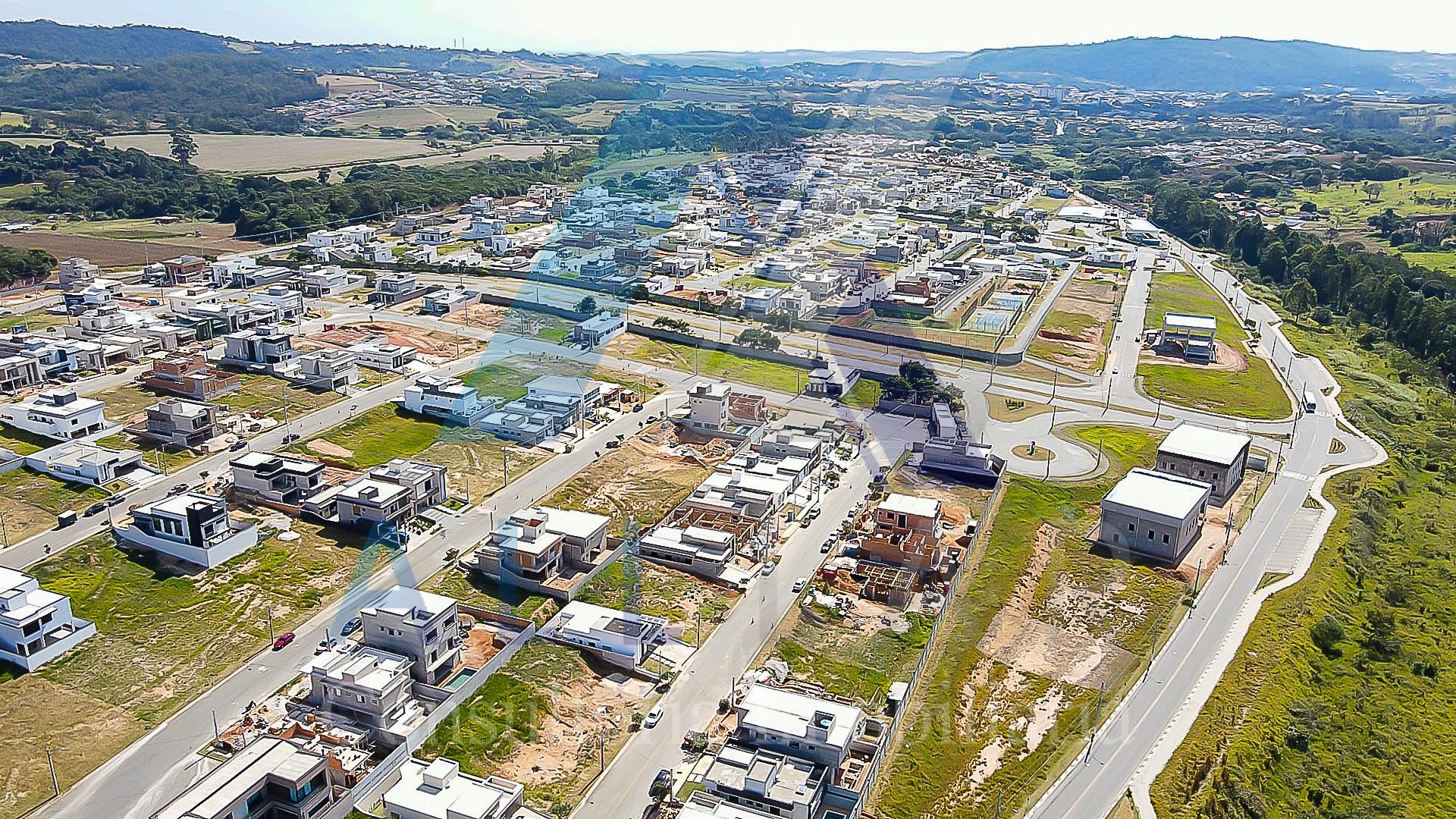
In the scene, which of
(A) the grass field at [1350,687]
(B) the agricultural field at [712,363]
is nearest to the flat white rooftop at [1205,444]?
(A) the grass field at [1350,687]

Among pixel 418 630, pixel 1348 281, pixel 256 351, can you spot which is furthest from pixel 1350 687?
pixel 1348 281

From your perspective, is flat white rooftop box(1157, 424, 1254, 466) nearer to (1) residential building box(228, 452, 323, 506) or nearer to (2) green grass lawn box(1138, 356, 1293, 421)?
(2) green grass lawn box(1138, 356, 1293, 421)

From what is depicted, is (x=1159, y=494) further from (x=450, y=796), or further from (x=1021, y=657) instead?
(x=450, y=796)

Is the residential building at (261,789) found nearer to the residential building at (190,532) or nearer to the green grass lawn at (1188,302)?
the residential building at (190,532)

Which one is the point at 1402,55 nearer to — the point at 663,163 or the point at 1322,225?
the point at 1322,225

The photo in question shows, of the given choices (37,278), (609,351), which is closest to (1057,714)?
(609,351)
